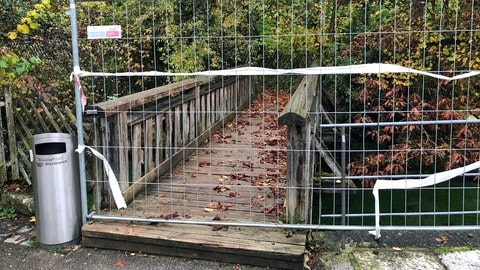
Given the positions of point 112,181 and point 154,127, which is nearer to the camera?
point 112,181

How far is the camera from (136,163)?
4.82m

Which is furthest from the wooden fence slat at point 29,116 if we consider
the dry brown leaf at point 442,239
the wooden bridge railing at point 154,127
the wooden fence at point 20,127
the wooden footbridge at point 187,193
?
the dry brown leaf at point 442,239

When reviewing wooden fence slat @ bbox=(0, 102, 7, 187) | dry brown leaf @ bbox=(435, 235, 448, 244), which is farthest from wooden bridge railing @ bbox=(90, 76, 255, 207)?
dry brown leaf @ bbox=(435, 235, 448, 244)

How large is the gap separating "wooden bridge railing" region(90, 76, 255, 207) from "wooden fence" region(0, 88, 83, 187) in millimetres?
831

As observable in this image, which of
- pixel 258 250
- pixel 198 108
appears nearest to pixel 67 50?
pixel 198 108

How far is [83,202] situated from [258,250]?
5.60ft

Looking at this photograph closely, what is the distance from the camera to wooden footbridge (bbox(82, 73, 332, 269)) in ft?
12.5

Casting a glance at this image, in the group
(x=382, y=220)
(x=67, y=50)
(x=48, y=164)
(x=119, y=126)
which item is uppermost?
(x=67, y=50)

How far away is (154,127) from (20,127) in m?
1.60

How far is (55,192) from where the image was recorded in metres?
4.07

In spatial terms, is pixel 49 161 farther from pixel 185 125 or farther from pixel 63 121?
pixel 185 125

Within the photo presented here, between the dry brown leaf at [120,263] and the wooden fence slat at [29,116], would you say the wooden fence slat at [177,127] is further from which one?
the dry brown leaf at [120,263]

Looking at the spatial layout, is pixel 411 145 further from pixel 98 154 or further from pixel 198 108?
pixel 98 154

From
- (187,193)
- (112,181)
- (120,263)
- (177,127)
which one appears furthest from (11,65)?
(177,127)
